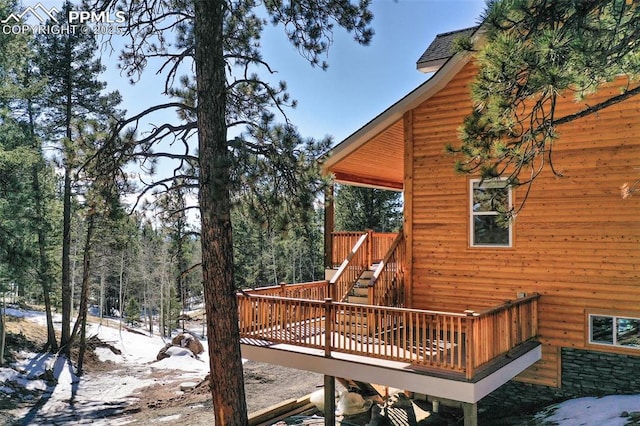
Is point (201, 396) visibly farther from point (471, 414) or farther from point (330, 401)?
point (471, 414)

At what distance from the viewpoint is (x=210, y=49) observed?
5.92 meters

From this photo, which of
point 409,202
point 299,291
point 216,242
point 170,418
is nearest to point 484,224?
point 409,202

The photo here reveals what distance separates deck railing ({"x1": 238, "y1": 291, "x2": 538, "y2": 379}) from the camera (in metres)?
6.22

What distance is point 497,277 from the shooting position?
895cm

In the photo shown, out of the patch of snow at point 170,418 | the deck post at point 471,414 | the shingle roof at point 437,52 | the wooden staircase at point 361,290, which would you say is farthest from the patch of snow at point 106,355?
the deck post at point 471,414

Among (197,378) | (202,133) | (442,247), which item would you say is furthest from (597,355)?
(197,378)

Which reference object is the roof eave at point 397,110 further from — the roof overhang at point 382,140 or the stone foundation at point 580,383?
the stone foundation at point 580,383

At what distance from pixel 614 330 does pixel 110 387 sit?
16163mm

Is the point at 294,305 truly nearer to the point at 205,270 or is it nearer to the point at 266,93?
the point at 205,270

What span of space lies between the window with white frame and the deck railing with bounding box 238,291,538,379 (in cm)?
96

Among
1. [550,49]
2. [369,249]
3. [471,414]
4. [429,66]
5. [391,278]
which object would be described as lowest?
[471,414]

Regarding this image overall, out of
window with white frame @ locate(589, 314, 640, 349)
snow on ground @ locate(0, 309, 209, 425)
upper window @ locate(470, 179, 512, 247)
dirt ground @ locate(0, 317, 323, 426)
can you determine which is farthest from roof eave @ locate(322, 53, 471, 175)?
snow on ground @ locate(0, 309, 209, 425)

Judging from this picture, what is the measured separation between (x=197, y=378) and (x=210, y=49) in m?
14.7

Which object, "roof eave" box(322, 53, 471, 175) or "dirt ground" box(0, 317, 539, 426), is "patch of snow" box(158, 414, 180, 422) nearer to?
"dirt ground" box(0, 317, 539, 426)
